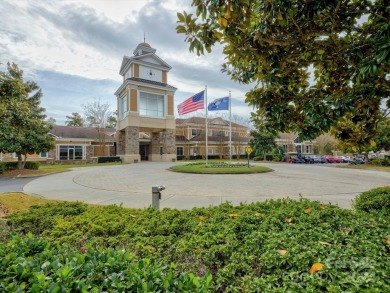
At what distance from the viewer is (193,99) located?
21.4 metres

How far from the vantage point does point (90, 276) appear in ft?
5.27

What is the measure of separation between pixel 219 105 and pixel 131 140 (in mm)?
13592

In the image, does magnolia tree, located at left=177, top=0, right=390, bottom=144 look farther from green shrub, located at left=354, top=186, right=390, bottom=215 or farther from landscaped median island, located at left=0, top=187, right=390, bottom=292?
landscaped median island, located at left=0, top=187, right=390, bottom=292

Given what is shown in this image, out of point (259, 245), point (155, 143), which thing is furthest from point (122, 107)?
point (259, 245)

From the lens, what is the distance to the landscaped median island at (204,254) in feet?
5.10

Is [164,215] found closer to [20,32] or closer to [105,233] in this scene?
[105,233]

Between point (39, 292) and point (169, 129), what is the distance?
31097mm

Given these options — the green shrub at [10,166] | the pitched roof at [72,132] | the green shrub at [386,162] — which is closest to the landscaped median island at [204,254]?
the green shrub at [10,166]

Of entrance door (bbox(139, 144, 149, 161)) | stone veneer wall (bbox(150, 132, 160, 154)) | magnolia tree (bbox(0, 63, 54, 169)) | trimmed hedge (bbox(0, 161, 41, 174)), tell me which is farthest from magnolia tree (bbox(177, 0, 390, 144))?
entrance door (bbox(139, 144, 149, 161))

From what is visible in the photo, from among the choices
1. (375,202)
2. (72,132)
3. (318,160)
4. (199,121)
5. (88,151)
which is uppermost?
(199,121)

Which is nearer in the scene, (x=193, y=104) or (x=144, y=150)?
(x=193, y=104)

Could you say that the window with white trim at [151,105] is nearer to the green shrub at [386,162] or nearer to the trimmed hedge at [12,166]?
the trimmed hedge at [12,166]

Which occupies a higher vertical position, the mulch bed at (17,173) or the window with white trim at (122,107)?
the window with white trim at (122,107)

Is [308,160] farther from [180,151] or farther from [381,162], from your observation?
[180,151]
